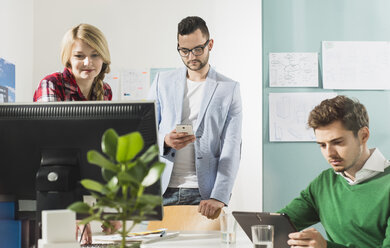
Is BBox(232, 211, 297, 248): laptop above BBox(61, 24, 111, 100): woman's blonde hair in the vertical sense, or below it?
below

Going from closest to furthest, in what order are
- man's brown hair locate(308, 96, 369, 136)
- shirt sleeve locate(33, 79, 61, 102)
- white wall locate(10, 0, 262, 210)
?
man's brown hair locate(308, 96, 369, 136), shirt sleeve locate(33, 79, 61, 102), white wall locate(10, 0, 262, 210)

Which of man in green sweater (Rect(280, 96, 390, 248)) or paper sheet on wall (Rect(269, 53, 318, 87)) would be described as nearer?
man in green sweater (Rect(280, 96, 390, 248))

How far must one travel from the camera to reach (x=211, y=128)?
8.89ft

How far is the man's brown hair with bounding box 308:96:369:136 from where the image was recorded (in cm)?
188

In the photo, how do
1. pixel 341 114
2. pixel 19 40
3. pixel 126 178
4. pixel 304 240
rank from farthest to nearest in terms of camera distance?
1. pixel 19 40
2. pixel 341 114
3. pixel 304 240
4. pixel 126 178

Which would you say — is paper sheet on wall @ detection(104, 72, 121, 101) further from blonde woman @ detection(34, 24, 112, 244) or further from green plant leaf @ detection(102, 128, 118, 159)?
green plant leaf @ detection(102, 128, 118, 159)

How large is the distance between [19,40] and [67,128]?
2.48m

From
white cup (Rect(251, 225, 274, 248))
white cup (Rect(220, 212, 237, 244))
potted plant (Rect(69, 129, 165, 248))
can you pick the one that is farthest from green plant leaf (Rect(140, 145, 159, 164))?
white cup (Rect(220, 212, 237, 244))

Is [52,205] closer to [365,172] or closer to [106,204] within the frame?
[106,204]

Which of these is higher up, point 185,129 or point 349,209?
point 185,129

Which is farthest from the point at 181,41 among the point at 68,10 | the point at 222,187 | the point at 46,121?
the point at 46,121

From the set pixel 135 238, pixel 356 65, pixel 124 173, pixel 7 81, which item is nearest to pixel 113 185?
pixel 124 173

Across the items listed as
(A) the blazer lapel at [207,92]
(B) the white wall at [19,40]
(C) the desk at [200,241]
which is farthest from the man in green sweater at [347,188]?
(B) the white wall at [19,40]

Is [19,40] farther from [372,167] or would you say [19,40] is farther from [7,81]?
[372,167]
